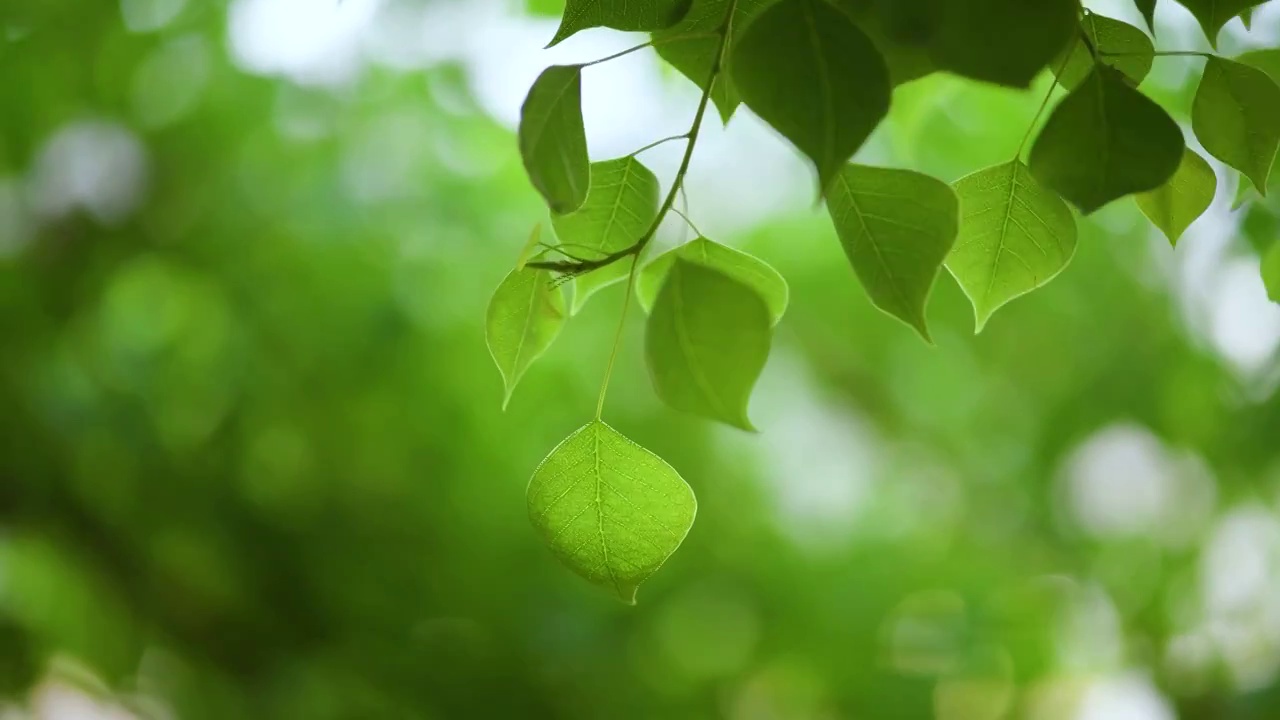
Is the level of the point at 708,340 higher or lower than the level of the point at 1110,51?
lower

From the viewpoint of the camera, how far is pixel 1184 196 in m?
0.25

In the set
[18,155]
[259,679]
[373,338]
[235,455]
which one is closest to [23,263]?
[18,155]

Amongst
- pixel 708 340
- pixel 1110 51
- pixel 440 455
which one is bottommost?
pixel 708 340

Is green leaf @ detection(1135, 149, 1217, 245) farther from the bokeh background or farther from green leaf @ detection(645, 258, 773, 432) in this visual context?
the bokeh background

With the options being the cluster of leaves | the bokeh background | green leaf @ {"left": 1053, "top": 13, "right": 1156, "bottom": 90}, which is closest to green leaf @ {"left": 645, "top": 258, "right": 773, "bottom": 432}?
the cluster of leaves

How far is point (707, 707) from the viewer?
1.76m

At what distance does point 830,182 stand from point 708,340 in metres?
0.04

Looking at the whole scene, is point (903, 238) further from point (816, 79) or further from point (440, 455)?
point (440, 455)

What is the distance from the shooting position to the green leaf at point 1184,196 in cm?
25

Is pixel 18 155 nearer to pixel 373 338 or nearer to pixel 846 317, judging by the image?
pixel 373 338

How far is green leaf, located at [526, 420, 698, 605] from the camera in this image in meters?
0.24

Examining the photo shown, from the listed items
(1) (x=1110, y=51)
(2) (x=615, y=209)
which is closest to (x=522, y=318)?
(2) (x=615, y=209)

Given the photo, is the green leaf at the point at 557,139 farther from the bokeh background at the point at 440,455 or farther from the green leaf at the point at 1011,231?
the bokeh background at the point at 440,455

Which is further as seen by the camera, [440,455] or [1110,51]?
[440,455]
